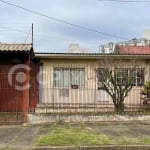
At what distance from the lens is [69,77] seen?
754 inches

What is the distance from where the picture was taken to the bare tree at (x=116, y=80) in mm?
16641

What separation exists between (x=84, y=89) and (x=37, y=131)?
19.7 ft

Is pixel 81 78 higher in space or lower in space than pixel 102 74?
lower

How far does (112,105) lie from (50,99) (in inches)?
119

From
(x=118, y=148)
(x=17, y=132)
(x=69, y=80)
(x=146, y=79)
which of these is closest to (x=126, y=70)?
(x=146, y=79)

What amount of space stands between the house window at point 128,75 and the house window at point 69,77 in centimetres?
223

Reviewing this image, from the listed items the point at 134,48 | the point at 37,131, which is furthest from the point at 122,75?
the point at 134,48

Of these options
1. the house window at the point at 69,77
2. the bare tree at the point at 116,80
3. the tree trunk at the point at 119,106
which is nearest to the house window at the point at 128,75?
the bare tree at the point at 116,80

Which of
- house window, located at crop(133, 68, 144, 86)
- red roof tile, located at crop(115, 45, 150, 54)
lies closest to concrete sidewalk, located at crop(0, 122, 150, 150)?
house window, located at crop(133, 68, 144, 86)

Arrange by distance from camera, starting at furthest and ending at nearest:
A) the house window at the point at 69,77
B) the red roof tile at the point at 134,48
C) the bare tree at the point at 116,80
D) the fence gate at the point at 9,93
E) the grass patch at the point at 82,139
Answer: the red roof tile at the point at 134,48, the house window at the point at 69,77, the fence gate at the point at 9,93, the bare tree at the point at 116,80, the grass patch at the point at 82,139

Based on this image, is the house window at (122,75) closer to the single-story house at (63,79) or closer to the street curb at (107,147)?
the single-story house at (63,79)

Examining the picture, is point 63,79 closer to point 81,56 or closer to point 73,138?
point 81,56

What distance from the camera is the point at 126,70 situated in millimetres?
18047

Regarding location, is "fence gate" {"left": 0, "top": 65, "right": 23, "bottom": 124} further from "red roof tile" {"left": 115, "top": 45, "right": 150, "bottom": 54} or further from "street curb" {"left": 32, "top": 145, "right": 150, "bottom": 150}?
"red roof tile" {"left": 115, "top": 45, "right": 150, "bottom": 54}
